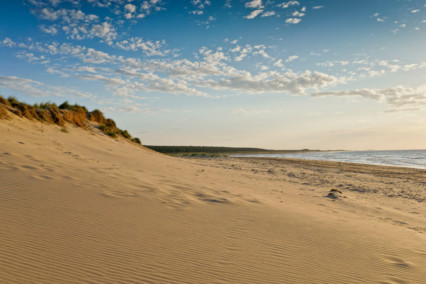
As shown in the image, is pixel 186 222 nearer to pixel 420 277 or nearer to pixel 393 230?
pixel 420 277

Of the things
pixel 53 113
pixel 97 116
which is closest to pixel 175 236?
pixel 53 113

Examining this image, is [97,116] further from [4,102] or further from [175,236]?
[175,236]

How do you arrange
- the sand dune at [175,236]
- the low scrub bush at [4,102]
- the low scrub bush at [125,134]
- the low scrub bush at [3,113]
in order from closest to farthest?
the sand dune at [175,236] → the low scrub bush at [3,113] → the low scrub bush at [4,102] → the low scrub bush at [125,134]

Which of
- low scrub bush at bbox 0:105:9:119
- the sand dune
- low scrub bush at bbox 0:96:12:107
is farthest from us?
low scrub bush at bbox 0:96:12:107

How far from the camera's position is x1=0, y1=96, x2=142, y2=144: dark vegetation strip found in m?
13.3

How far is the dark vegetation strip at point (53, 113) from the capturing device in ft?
43.8

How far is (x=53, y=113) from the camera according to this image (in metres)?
15.9

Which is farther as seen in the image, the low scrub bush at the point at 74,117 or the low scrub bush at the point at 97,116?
the low scrub bush at the point at 97,116

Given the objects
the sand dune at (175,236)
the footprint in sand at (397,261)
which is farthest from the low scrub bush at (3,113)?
the footprint in sand at (397,261)

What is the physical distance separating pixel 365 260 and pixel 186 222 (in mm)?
2817

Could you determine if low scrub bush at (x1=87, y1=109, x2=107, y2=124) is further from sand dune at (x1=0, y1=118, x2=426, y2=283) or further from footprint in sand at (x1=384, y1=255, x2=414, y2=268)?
footprint in sand at (x1=384, y1=255, x2=414, y2=268)

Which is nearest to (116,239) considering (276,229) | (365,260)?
(276,229)

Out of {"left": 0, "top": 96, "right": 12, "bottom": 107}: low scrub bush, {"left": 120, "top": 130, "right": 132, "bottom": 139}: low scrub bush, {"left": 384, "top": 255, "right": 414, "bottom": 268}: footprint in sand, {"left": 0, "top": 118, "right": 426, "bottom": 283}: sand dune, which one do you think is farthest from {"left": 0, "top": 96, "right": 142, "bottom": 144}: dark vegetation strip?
{"left": 384, "top": 255, "right": 414, "bottom": 268}: footprint in sand

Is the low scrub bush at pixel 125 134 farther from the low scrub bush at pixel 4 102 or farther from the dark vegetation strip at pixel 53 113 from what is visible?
the low scrub bush at pixel 4 102
